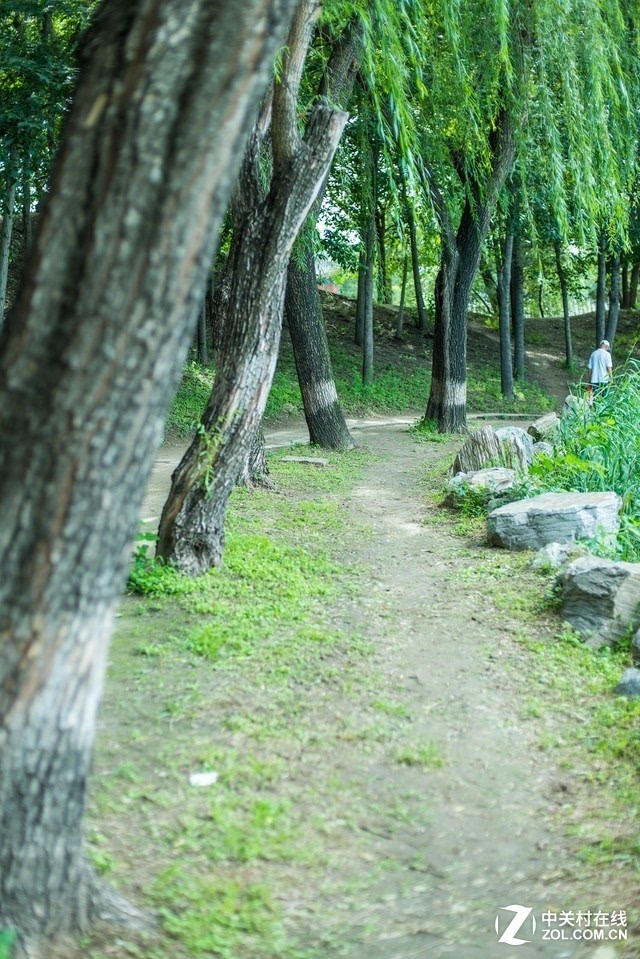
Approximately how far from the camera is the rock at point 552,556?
7480 mm

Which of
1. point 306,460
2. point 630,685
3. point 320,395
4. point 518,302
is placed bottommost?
point 630,685

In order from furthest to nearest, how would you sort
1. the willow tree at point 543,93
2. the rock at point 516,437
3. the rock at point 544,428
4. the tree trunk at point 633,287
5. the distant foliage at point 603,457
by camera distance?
the tree trunk at point 633,287
the rock at point 544,428
the rock at point 516,437
the distant foliage at point 603,457
the willow tree at point 543,93

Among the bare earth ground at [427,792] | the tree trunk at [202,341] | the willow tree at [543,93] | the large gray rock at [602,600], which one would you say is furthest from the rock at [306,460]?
the tree trunk at [202,341]

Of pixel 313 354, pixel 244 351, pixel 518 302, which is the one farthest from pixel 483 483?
pixel 518 302

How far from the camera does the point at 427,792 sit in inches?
173

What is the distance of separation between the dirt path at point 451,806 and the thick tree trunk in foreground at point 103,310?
1555 millimetres

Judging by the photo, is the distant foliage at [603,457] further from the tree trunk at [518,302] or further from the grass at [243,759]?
the tree trunk at [518,302]

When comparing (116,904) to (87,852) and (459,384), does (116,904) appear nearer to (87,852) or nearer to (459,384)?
(87,852)

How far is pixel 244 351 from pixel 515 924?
4.68 metres

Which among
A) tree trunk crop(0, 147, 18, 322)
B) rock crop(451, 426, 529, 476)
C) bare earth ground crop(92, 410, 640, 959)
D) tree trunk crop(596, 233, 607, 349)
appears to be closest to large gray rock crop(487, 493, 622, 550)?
bare earth ground crop(92, 410, 640, 959)

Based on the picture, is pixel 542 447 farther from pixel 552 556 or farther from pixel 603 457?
pixel 552 556

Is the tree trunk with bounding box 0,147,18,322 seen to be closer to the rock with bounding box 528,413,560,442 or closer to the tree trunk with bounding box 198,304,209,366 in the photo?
the tree trunk with bounding box 198,304,209,366

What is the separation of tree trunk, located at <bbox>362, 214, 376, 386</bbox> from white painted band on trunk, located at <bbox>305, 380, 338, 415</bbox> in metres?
6.32

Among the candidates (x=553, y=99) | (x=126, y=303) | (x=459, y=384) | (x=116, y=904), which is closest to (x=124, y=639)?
(x=116, y=904)
